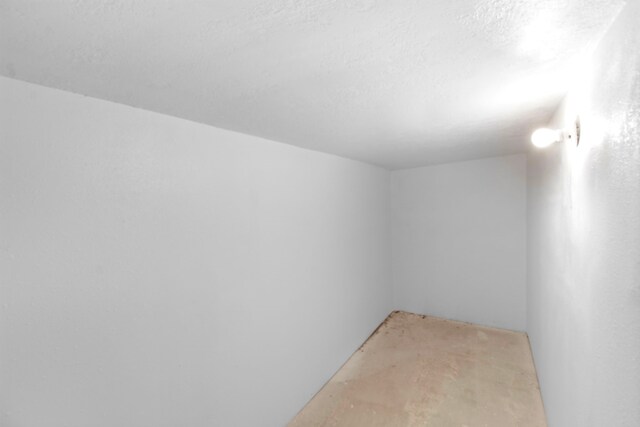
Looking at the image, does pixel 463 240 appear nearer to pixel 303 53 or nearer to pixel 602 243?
pixel 602 243

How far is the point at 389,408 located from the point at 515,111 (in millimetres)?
2252

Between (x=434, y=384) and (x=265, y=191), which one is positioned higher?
(x=265, y=191)

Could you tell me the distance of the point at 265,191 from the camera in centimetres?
209

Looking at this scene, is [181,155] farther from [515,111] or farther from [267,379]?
[515,111]

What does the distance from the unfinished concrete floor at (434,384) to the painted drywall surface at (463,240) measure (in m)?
0.45

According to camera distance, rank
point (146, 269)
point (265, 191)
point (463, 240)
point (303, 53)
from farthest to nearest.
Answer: point (463, 240) → point (265, 191) → point (146, 269) → point (303, 53)

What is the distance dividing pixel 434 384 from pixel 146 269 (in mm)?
2507

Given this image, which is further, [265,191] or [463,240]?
[463,240]

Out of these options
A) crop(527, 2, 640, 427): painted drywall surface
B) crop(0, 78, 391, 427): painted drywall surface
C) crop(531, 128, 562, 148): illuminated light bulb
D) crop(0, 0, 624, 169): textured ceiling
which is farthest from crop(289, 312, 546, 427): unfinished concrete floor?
crop(0, 0, 624, 169): textured ceiling

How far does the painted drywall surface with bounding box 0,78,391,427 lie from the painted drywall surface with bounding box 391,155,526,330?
2307 millimetres

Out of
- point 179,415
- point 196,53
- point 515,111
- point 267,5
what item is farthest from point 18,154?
point 515,111

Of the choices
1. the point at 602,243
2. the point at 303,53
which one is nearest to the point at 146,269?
the point at 303,53

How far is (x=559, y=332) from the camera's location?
1.73 metres

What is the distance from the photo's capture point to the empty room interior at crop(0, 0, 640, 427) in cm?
83
